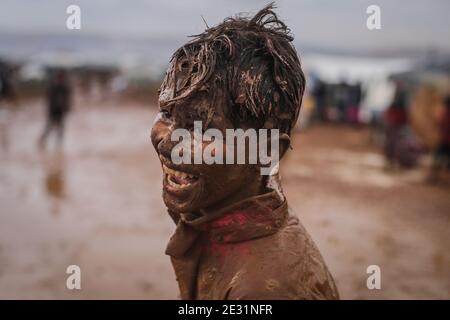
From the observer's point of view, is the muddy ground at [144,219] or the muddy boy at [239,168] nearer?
the muddy boy at [239,168]

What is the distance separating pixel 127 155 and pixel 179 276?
34.0 feet

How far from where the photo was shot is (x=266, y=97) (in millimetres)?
1733

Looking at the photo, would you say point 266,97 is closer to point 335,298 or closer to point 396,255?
point 335,298

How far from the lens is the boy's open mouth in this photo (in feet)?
5.90

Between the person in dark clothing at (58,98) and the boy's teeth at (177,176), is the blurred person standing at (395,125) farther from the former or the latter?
the boy's teeth at (177,176)

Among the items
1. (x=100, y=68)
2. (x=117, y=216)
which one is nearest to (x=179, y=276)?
(x=117, y=216)

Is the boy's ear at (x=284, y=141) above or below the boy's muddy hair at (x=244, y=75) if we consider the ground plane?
below

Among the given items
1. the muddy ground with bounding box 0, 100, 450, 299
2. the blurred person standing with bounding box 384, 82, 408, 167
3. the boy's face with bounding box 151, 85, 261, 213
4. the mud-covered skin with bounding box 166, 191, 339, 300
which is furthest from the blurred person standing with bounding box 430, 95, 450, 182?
the boy's face with bounding box 151, 85, 261, 213

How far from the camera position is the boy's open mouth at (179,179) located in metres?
1.80

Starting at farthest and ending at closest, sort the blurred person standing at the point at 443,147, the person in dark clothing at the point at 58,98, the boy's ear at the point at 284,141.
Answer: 1. the person in dark clothing at the point at 58,98
2. the blurred person standing at the point at 443,147
3. the boy's ear at the point at 284,141

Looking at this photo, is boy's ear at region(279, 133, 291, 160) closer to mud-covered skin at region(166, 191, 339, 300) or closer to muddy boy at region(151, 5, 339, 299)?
muddy boy at region(151, 5, 339, 299)

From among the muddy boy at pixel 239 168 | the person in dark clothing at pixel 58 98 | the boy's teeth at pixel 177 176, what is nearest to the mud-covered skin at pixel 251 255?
the muddy boy at pixel 239 168

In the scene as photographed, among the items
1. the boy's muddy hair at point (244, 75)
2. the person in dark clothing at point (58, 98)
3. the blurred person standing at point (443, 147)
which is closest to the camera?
the boy's muddy hair at point (244, 75)

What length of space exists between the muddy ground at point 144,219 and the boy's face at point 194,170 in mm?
3631
